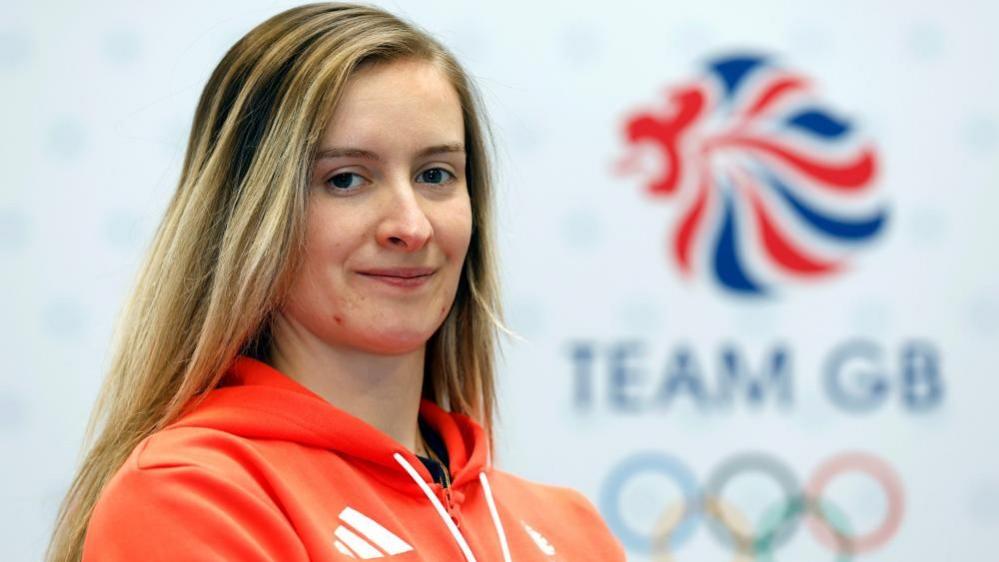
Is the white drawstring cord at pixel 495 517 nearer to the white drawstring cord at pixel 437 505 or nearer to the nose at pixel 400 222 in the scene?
the white drawstring cord at pixel 437 505

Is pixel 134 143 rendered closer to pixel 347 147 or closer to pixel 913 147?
pixel 347 147

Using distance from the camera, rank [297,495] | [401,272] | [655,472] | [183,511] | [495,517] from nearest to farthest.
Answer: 1. [183,511]
2. [297,495]
3. [401,272]
4. [495,517]
5. [655,472]

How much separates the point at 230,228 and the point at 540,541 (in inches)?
19.8

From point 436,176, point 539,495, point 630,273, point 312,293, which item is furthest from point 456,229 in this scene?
point 630,273

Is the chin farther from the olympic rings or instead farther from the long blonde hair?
the olympic rings

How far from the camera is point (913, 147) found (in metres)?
2.54

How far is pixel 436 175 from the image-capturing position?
4.77ft

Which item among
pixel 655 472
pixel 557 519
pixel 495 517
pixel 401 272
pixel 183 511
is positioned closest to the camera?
pixel 183 511

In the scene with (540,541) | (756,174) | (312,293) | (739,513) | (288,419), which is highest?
(756,174)

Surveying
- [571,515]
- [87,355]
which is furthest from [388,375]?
[87,355]

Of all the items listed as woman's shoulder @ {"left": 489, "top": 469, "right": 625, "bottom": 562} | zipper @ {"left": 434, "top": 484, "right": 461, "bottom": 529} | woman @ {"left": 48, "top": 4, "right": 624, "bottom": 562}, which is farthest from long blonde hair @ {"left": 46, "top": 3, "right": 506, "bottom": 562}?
woman's shoulder @ {"left": 489, "top": 469, "right": 625, "bottom": 562}

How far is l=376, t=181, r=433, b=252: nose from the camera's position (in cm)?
137

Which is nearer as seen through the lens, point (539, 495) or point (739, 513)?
point (539, 495)

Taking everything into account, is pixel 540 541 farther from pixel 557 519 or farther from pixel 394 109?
pixel 394 109
